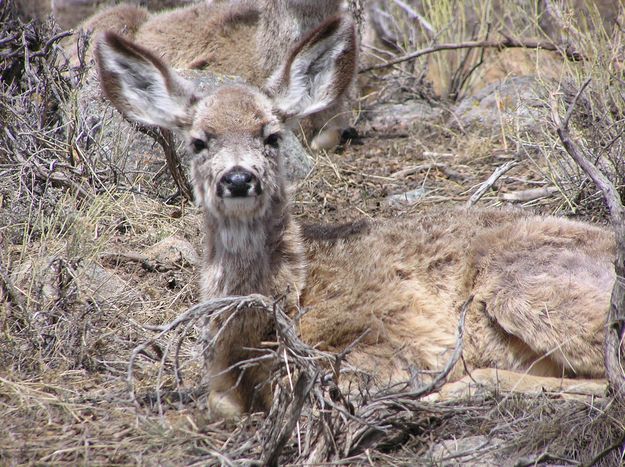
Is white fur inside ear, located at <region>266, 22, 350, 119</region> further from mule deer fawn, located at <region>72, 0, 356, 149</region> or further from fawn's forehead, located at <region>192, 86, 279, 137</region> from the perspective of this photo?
mule deer fawn, located at <region>72, 0, 356, 149</region>

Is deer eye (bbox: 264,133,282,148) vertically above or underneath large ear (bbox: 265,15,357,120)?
underneath

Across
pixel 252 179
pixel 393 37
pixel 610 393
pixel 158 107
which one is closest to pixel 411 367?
pixel 610 393

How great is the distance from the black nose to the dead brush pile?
672mm

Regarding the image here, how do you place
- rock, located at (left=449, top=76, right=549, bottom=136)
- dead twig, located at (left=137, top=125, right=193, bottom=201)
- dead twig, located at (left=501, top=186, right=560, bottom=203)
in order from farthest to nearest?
1. rock, located at (left=449, top=76, right=549, bottom=136)
2. dead twig, located at (left=501, top=186, right=560, bottom=203)
3. dead twig, located at (left=137, top=125, right=193, bottom=201)

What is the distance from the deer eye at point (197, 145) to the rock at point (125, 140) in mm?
2214

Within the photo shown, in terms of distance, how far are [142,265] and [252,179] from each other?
2155mm

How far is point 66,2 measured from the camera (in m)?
12.6

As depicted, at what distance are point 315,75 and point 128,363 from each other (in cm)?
218

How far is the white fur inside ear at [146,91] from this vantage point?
5.53 m

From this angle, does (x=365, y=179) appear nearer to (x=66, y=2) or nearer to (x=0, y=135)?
(x=0, y=135)

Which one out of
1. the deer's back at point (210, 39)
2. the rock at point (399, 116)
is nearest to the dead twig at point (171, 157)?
the deer's back at point (210, 39)

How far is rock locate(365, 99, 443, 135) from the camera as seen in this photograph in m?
10.4

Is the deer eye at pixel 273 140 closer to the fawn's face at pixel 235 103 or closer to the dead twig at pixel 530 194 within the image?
the fawn's face at pixel 235 103

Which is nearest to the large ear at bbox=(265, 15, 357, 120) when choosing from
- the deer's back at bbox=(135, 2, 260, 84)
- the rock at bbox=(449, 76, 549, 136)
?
the rock at bbox=(449, 76, 549, 136)
